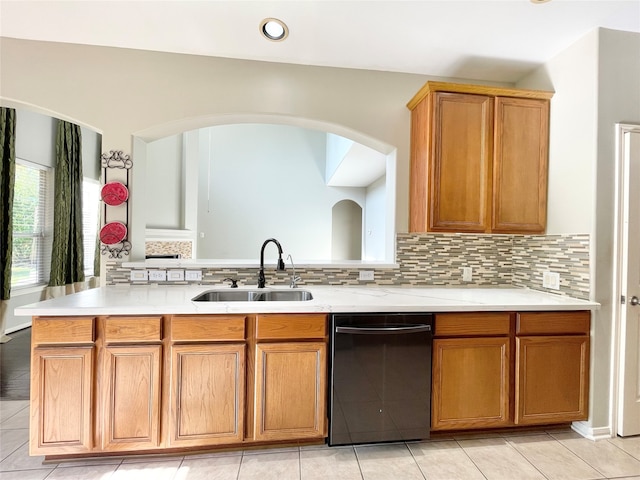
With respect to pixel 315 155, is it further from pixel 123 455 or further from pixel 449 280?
pixel 123 455

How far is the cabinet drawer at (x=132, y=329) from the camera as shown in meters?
1.76

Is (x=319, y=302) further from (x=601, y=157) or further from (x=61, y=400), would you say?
(x=601, y=157)

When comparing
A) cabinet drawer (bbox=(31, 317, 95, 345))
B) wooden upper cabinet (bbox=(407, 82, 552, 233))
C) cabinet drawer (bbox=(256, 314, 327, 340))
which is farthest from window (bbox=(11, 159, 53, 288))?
wooden upper cabinet (bbox=(407, 82, 552, 233))

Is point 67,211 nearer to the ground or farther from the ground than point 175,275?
farther from the ground

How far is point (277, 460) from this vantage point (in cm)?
184

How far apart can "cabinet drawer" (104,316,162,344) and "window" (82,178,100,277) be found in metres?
4.53

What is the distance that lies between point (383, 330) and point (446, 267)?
1118 millimetres

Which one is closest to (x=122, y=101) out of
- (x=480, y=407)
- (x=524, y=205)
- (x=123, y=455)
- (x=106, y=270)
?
(x=106, y=270)

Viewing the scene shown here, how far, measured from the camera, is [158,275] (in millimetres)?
2438

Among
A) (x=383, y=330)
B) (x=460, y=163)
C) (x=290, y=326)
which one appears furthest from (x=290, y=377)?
(x=460, y=163)

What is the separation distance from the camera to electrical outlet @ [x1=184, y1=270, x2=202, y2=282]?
8.12 feet

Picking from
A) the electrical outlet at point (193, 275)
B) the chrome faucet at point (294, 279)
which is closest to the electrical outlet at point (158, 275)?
the electrical outlet at point (193, 275)

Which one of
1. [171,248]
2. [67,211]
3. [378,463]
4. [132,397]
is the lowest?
[378,463]

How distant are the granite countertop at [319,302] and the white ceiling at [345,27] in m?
1.76
